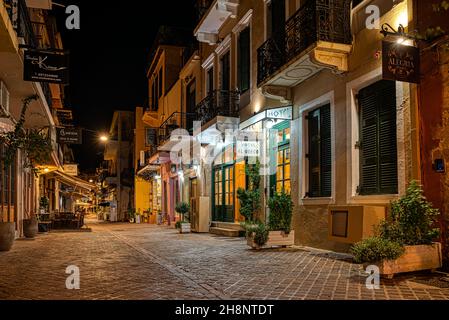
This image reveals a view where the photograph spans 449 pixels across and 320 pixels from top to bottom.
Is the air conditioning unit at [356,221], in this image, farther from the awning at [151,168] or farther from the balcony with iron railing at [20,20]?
the awning at [151,168]

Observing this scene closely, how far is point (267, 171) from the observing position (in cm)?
1445

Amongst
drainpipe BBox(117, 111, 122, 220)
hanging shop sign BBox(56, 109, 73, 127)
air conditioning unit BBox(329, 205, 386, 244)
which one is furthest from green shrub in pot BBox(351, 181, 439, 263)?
drainpipe BBox(117, 111, 122, 220)

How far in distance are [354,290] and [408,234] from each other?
5.35ft

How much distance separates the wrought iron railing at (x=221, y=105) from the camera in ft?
56.4

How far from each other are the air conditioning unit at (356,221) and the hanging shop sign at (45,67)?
7.62 metres

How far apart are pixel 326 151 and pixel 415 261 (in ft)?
15.2

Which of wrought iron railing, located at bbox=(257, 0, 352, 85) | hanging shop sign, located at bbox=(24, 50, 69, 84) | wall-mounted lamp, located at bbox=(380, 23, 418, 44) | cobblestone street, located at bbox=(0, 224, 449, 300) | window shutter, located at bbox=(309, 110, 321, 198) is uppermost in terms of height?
wrought iron railing, located at bbox=(257, 0, 352, 85)

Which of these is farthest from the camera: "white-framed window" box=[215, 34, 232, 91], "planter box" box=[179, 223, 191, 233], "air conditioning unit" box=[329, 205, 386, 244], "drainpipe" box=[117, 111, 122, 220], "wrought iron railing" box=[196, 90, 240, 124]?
"drainpipe" box=[117, 111, 122, 220]

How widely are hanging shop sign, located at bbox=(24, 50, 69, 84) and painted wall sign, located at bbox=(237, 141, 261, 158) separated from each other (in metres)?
5.43

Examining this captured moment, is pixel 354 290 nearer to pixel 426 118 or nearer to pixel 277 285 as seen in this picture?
pixel 277 285

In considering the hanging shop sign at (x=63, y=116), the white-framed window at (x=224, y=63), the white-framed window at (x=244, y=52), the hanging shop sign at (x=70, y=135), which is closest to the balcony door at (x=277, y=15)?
the white-framed window at (x=244, y=52)

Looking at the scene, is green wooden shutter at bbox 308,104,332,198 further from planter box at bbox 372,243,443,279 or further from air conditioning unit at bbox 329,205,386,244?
planter box at bbox 372,243,443,279

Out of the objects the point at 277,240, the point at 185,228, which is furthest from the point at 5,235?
the point at 185,228

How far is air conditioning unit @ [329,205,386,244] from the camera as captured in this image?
335 inches
